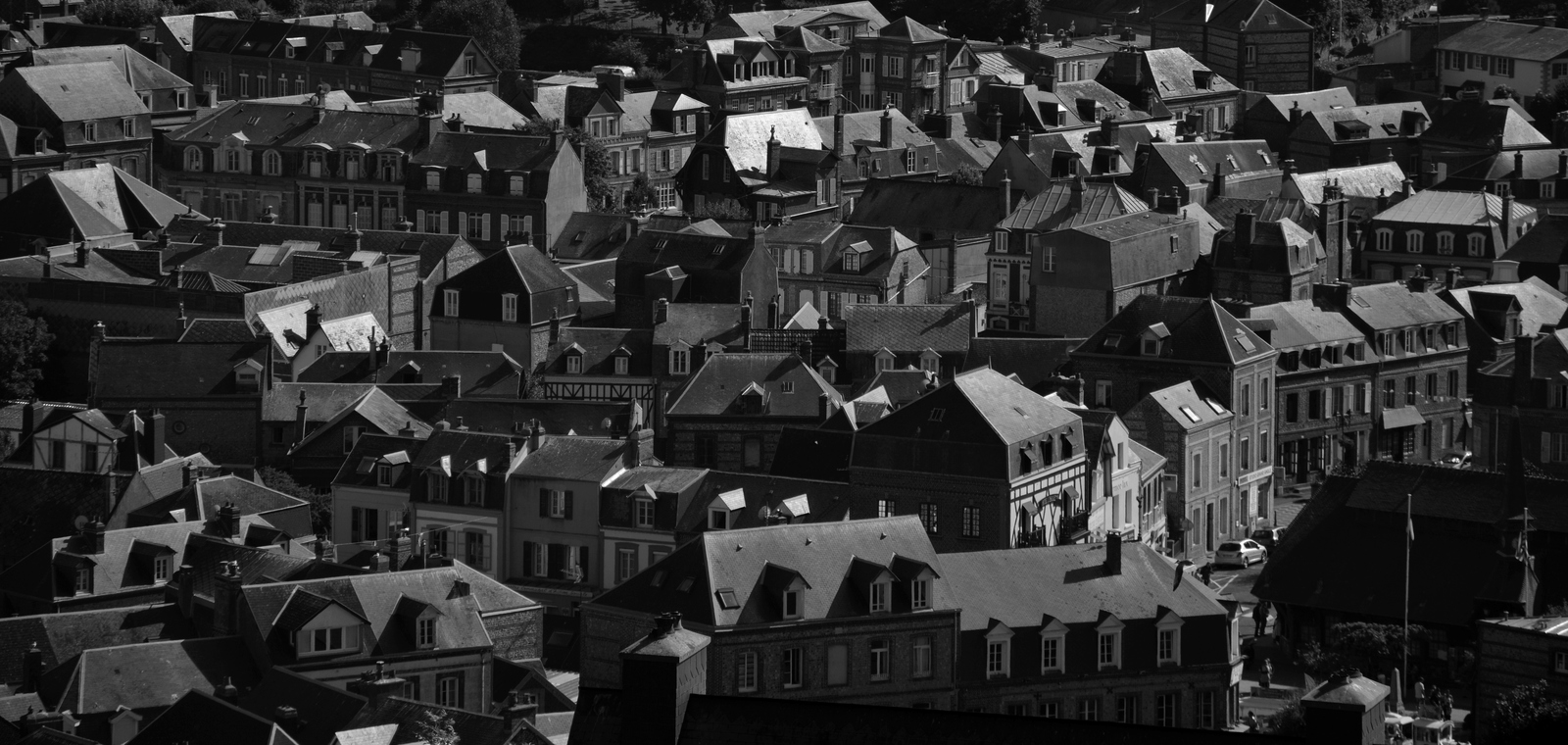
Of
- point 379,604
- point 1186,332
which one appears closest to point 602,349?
point 1186,332

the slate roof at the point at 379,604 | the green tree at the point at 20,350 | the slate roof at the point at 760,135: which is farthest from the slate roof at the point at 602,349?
the slate roof at the point at 760,135

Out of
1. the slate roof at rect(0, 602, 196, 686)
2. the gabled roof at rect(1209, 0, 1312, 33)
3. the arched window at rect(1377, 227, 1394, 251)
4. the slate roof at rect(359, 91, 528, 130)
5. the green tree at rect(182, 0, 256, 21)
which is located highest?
the green tree at rect(182, 0, 256, 21)

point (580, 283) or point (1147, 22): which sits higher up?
point (1147, 22)

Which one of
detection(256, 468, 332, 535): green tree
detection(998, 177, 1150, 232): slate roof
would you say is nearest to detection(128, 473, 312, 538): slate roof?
detection(256, 468, 332, 535): green tree

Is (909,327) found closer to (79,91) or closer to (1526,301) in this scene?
(1526,301)

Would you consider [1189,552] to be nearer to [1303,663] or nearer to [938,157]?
[1303,663]

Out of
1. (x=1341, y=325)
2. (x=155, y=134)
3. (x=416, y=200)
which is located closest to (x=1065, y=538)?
(x=1341, y=325)

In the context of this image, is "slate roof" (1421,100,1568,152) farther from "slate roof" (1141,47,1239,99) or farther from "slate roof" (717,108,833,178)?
"slate roof" (717,108,833,178)

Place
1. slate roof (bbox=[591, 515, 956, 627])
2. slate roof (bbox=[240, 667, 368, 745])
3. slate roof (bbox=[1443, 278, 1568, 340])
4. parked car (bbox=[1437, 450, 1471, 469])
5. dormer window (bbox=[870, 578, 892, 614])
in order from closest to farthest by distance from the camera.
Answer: slate roof (bbox=[240, 667, 368, 745]) → slate roof (bbox=[591, 515, 956, 627]) → dormer window (bbox=[870, 578, 892, 614]) → parked car (bbox=[1437, 450, 1471, 469]) → slate roof (bbox=[1443, 278, 1568, 340])
